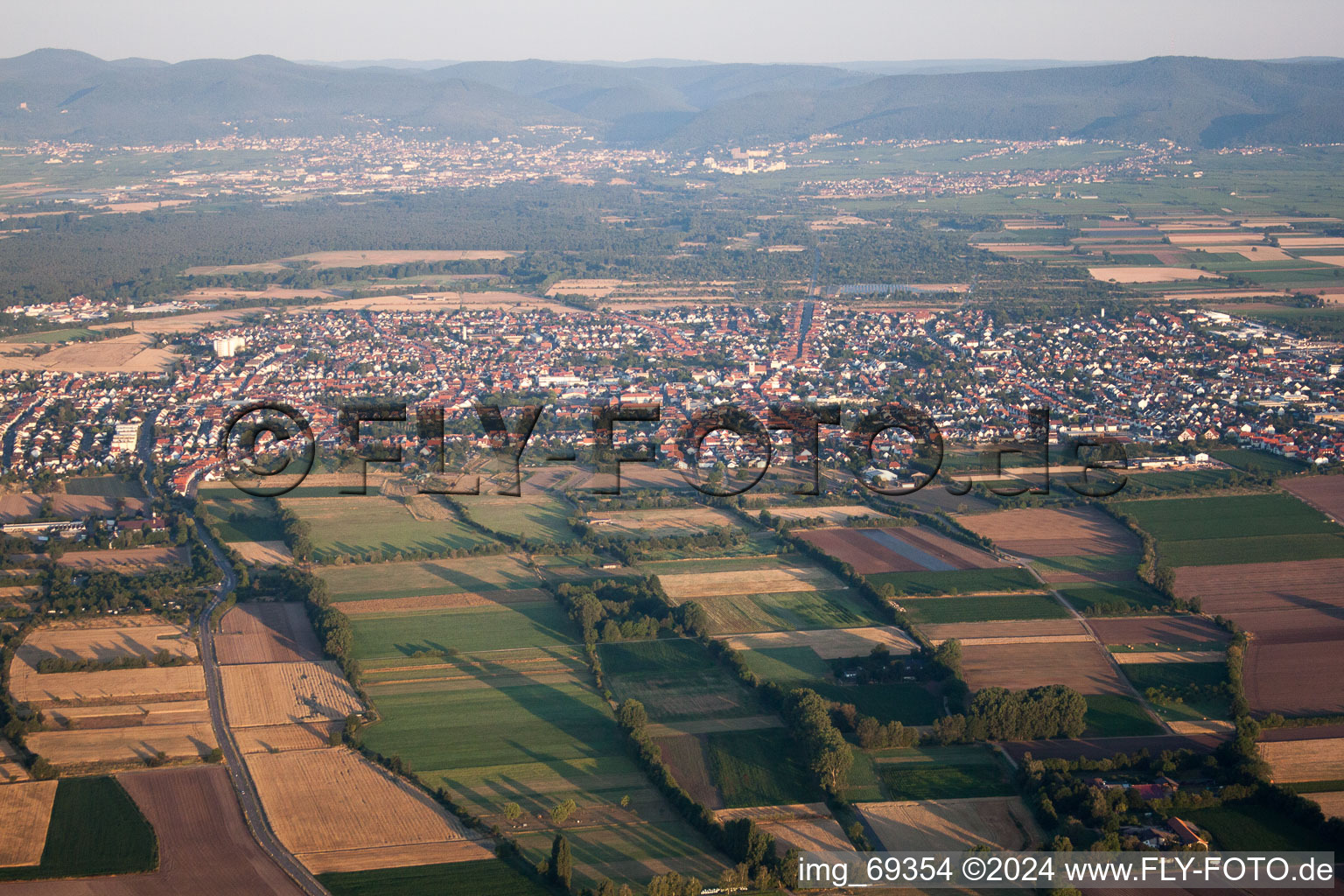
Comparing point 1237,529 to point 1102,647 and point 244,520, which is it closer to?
point 1102,647

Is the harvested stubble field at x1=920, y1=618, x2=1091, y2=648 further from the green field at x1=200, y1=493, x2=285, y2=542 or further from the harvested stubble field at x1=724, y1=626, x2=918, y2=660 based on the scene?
the green field at x1=200, y1=493, x2=285, y2=542

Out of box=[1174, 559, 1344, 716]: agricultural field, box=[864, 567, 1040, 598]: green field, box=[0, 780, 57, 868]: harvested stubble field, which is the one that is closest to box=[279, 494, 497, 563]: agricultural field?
box=[864, 567, 1040, 598]: green field

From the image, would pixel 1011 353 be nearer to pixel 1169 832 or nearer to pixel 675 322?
pixel 675 322

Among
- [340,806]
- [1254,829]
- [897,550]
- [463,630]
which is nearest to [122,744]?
[340,806]

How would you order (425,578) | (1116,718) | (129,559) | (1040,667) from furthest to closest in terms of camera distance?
(129,559) < (425,578) < (1040,667) < (1116,718)

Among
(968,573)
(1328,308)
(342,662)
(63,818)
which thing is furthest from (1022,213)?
(63,818)

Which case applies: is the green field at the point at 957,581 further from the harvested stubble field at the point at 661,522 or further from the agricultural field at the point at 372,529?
the agricultural field at the point at 372,529
